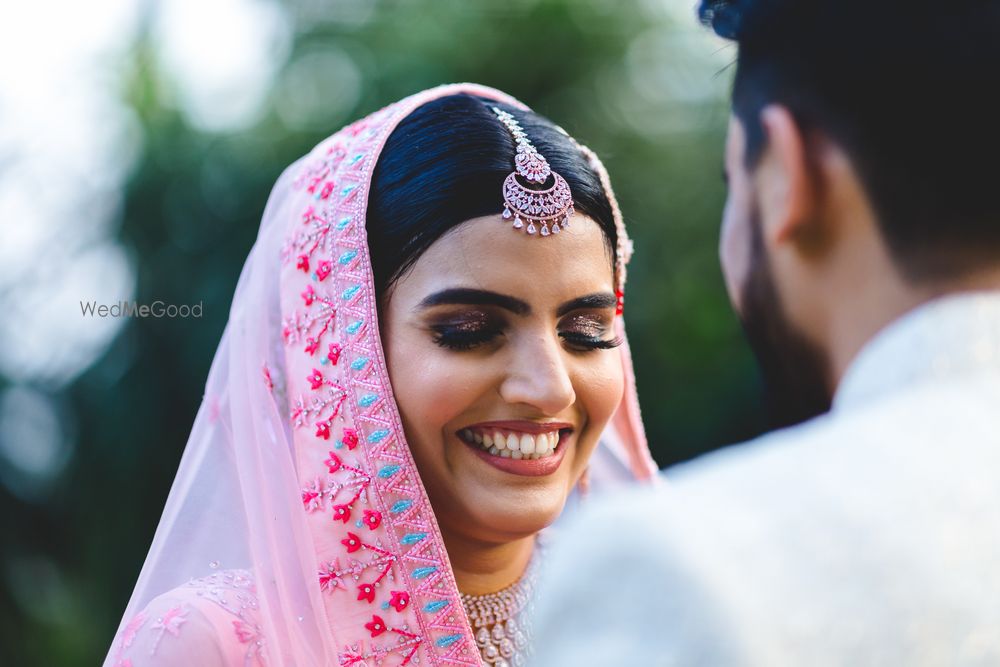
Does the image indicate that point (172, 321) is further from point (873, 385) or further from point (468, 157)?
point (873, 385)

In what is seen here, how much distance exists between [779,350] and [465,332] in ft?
3.26

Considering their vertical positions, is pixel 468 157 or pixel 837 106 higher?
pixel 468 157

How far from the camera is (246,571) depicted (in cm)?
240

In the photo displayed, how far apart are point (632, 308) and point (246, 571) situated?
195 inches

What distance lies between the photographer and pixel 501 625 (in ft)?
8.32

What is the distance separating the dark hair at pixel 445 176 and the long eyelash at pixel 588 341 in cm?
26

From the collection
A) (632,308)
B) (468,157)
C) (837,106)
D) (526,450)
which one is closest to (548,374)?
(526,450)

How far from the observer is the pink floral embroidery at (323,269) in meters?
2.49

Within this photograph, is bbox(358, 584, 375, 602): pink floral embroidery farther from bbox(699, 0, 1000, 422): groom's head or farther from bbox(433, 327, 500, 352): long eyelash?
bbox(699, 0, 1000, 422): groom's head

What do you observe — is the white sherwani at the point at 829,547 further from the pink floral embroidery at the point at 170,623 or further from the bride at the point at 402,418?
the pink floral embroidery at the point at 170,623

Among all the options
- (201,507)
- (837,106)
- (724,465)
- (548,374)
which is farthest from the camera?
(201,507)

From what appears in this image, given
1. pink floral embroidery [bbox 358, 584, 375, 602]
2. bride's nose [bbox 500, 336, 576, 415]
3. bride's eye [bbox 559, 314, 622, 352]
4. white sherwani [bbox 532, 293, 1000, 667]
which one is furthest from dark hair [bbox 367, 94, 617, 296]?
white sherwani [bbox 532, 293, 1000, 667]

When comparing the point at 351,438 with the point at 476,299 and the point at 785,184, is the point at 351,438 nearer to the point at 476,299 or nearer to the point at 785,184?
the point at 476,299

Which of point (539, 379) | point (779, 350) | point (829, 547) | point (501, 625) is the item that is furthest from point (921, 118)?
point (501, 625)
